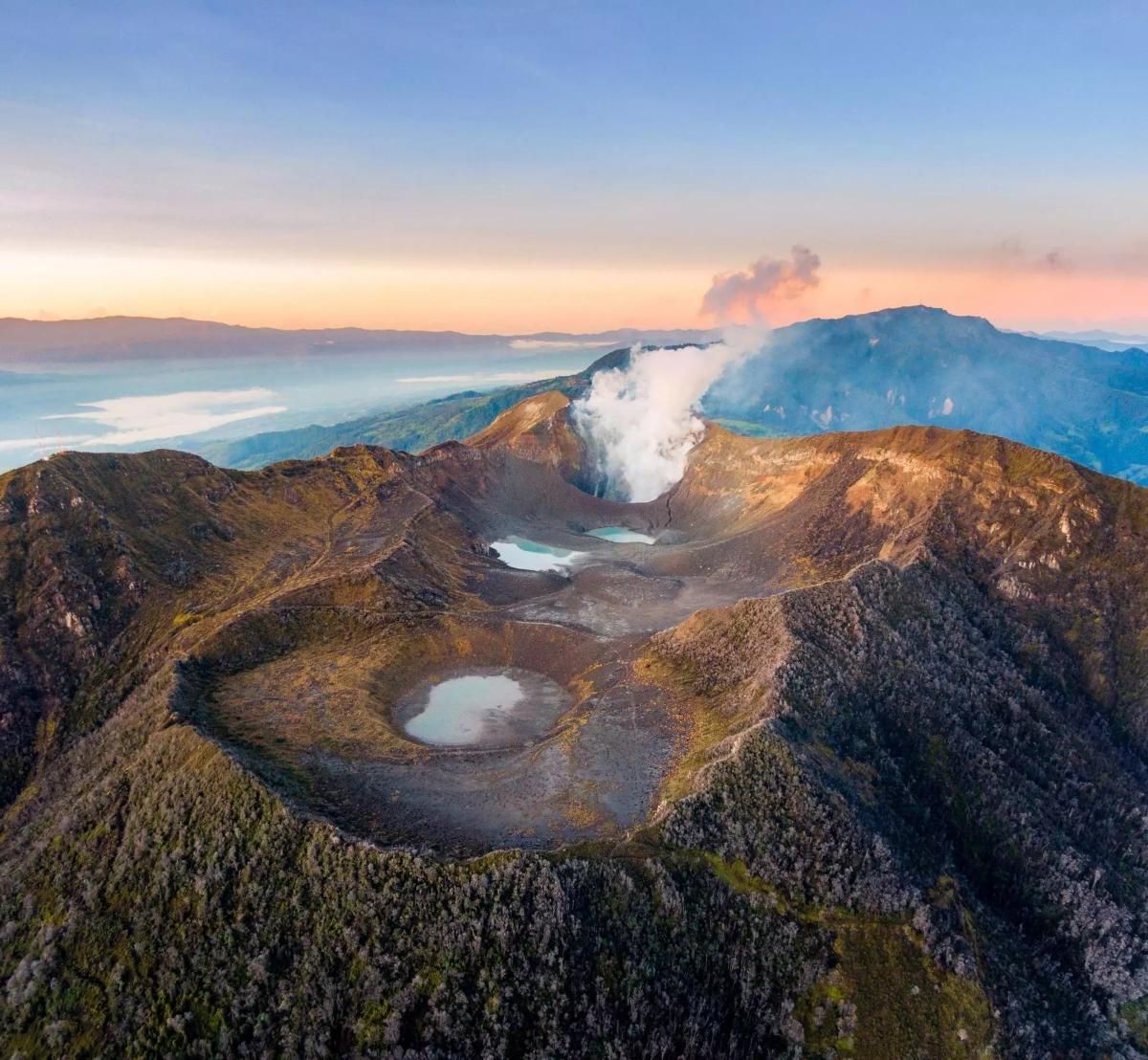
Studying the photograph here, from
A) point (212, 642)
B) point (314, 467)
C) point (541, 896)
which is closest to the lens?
point (541, 896)

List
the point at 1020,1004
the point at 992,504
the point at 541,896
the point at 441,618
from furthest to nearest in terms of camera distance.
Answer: the point at 992,504
the point at 441,618
the point at 1020,1004
the point at 541,896

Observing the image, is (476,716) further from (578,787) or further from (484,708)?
(578,787)

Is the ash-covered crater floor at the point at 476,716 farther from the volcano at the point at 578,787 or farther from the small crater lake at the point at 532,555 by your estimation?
the small crater lake at the point at 532,555

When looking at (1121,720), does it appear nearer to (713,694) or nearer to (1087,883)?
(1087,883)

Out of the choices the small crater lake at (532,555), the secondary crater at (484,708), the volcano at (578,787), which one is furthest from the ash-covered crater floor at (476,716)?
the small crater lake at (532,555)

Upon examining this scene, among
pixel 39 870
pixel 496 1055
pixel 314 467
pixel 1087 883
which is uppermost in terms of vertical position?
pixel 314 467

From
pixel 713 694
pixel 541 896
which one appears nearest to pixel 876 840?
pixel 713 694
